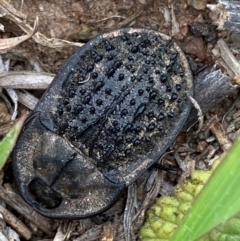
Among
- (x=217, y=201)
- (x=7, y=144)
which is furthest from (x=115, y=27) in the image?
(x=217, y=201)

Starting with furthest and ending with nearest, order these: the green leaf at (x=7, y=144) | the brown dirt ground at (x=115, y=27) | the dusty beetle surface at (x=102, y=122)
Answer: the brown dirt ground at (x=115, y=27), the dusty beetle surface at (x=102, y=122), the green leaf at (x=7, y=144)

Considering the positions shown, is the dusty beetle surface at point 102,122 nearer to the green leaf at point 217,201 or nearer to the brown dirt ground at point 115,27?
the brown dirt ground at point 115,27

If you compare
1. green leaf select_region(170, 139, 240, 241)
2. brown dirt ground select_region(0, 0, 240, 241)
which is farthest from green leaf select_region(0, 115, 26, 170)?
brown dirt ground select_region(0, 0, 240, 241)

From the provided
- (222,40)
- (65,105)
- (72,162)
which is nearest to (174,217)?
(72,162)

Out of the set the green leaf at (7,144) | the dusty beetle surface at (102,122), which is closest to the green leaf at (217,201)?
the green leaf at (7,144)

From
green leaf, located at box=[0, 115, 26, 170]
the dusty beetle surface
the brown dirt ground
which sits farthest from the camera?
the brown dirt ground

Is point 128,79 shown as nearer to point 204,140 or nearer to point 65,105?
point 65,105

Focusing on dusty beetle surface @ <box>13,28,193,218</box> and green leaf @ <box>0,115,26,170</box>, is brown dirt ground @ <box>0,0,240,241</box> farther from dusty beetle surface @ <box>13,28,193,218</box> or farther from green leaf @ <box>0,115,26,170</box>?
green leaf @ <box>0,115,26,170</box>
